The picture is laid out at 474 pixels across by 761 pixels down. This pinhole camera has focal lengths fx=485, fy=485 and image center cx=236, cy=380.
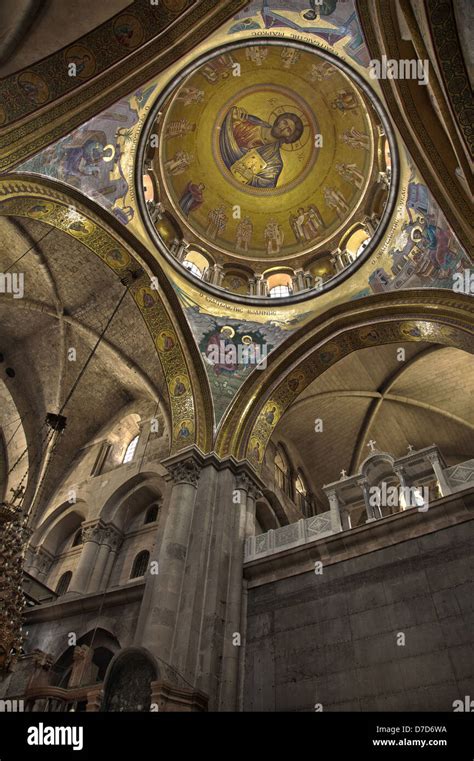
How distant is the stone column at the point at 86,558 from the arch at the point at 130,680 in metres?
5.49

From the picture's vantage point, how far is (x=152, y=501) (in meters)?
14.1

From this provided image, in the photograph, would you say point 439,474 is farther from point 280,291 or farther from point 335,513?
point 280,291

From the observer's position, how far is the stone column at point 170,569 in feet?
27.3

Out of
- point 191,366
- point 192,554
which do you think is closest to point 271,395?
point 191,366

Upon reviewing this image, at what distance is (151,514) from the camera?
1377 cm

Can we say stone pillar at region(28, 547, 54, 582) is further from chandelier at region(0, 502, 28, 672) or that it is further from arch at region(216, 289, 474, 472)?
arch at region(216, 289, 474, 472)

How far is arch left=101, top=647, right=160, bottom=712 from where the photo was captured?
21.8 ft

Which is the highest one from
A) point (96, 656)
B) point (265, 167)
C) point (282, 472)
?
point (265, 167)

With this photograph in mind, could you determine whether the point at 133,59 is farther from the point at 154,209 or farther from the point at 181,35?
the point at 154,209

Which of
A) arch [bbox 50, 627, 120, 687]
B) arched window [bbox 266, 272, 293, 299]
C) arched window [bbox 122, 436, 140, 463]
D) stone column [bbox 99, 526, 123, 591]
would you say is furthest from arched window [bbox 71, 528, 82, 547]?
arched window [bbox 266, 272, 293, 299]

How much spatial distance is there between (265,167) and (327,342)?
6204mm

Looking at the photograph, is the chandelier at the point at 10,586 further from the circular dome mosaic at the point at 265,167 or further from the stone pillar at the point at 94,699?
the circular dome mosaic at the point at 265,167

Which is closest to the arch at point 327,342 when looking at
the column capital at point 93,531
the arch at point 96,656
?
the column capital at point 93,531

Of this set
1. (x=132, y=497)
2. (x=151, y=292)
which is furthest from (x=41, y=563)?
(x=151, y=292)
